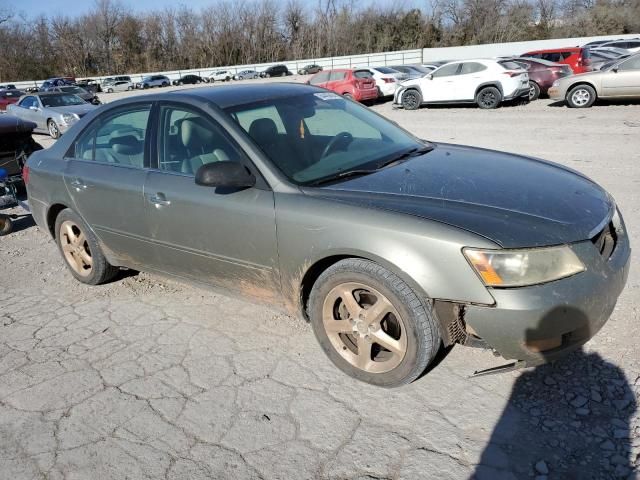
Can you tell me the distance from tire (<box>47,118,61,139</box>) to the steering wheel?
16.0 metres

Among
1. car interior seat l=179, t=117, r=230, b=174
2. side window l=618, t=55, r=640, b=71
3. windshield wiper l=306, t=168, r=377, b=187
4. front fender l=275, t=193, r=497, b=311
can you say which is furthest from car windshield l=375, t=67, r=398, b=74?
front fender l=275, t=193, r=497, b=311

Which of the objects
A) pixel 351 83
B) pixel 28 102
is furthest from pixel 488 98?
pixel 28 102

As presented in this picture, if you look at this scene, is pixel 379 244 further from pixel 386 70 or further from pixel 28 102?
Result: pixel 386 70

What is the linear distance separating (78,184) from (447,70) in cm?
1543

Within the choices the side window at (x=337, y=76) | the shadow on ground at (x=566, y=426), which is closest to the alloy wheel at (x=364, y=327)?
the shadow on ground at (x=566, y=426)

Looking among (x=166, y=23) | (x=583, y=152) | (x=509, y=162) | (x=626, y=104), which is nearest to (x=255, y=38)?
(x=166, y=23)

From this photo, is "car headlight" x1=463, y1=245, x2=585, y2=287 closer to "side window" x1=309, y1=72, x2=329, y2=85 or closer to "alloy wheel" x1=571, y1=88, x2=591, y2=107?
"alloy wheel" x1=571, y1=88, x2=591, y2=107

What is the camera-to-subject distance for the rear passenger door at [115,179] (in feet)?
12.8

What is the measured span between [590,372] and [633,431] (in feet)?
1.60

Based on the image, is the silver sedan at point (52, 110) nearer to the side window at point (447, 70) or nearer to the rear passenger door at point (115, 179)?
the side window at point (447, 70)

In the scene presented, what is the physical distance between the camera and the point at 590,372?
2936 millimetres

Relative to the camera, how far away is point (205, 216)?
11.2 ft

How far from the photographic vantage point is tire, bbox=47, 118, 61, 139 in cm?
1714

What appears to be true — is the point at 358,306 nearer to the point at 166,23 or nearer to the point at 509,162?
the point at 509,162
